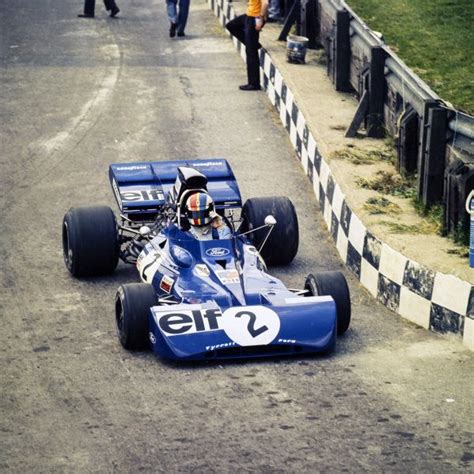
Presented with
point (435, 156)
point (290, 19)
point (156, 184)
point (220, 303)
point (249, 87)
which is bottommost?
point (249, 87)

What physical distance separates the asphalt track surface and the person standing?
5.86 meters

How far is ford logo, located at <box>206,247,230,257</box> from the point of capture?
11.9 metres

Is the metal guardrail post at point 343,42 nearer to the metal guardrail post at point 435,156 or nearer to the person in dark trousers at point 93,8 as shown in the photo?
the metal guardrail post at point 435,156

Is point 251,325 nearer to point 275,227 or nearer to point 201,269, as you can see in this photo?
point 201,269

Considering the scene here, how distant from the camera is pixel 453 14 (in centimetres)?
2273

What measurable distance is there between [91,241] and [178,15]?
1282 centimetres

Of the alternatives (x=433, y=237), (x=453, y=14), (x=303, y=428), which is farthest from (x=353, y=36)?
(x=303, y=428)

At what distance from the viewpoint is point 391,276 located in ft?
39.6

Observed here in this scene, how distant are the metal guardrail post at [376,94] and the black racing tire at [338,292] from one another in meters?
5.18

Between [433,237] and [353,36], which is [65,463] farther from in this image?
[353,36]

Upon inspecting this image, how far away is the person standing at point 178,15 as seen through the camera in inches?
969

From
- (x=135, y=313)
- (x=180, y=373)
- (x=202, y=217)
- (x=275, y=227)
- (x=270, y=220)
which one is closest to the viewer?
(x=180, y=373)

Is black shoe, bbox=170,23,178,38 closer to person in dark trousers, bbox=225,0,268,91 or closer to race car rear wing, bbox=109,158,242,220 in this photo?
person in dark trousers, bbox=225,0,268,91

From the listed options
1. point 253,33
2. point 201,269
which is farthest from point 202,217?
point 253,33
